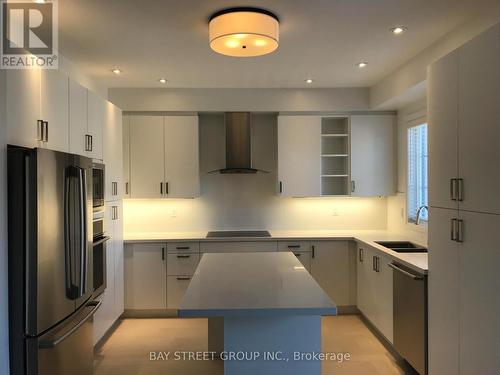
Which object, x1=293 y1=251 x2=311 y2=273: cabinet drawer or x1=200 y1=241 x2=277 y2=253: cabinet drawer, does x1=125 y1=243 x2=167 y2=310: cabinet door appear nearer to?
x1=200 y1=241 x2=277 y2=253: cabinet drawer

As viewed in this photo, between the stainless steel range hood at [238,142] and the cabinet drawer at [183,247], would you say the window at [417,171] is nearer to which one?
the stainless steel range hood at [238,142]

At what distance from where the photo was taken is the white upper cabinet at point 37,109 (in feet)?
6.37

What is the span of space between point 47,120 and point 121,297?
7.23ft

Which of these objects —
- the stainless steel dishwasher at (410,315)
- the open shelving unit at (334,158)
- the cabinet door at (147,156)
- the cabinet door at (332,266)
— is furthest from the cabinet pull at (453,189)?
the cabinet door at (147,156)

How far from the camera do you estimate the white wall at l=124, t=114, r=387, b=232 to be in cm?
452

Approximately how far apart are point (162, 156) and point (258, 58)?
165cm

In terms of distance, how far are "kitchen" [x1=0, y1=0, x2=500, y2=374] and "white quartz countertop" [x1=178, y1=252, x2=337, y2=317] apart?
0.01 metres

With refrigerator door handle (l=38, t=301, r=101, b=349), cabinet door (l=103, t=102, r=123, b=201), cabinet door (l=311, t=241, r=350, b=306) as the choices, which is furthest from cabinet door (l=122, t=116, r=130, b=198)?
cabinet door (l=311, t=241, r=350, b=306)

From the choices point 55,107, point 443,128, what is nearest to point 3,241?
point 55,107

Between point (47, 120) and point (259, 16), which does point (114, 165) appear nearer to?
point (47, 120)

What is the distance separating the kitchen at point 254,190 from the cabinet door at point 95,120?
3 cm

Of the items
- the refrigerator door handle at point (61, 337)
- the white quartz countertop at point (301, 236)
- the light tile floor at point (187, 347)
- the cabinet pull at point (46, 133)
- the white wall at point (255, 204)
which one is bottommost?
the light tile floor at point (187, 347)

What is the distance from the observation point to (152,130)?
164 inches

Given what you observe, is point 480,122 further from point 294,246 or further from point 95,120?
point 95,120
